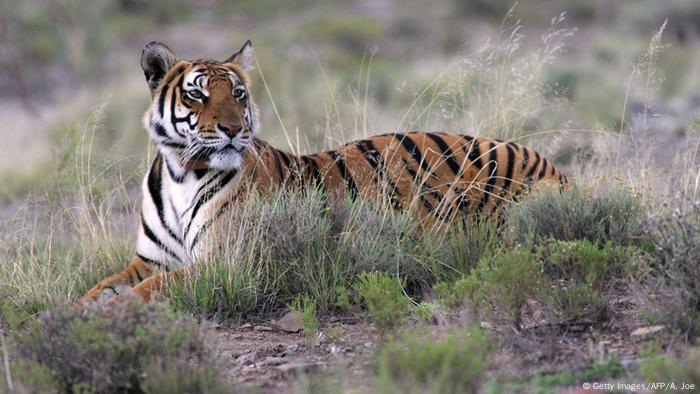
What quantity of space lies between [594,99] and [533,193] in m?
10.2

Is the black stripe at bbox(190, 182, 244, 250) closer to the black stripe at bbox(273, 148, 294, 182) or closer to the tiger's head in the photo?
the tiger's head

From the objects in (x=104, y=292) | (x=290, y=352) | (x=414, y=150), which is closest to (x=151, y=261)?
(x=104, y=292)

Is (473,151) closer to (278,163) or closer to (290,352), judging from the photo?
(278,163)

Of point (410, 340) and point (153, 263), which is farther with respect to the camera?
point (153, 263)

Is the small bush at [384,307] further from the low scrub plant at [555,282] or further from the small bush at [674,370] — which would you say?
the small bush at [674,370]

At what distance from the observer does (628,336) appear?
200 inches

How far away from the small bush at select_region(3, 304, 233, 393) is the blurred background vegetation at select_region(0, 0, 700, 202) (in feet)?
4.65

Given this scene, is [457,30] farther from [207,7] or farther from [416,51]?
[207,7]

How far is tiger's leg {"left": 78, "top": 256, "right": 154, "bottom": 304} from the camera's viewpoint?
6410mm

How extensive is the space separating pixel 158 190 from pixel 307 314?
1.79 m

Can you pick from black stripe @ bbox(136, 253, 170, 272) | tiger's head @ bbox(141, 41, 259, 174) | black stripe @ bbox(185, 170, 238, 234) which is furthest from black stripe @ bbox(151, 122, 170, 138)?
black stripe @ bbox(136, 253, 170, 272)

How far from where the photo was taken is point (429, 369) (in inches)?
163

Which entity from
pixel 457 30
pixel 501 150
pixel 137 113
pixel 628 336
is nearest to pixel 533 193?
pixel 501 150

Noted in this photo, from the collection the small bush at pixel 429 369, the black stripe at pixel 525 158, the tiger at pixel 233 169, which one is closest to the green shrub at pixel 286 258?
the tiger at pixel 233 169
